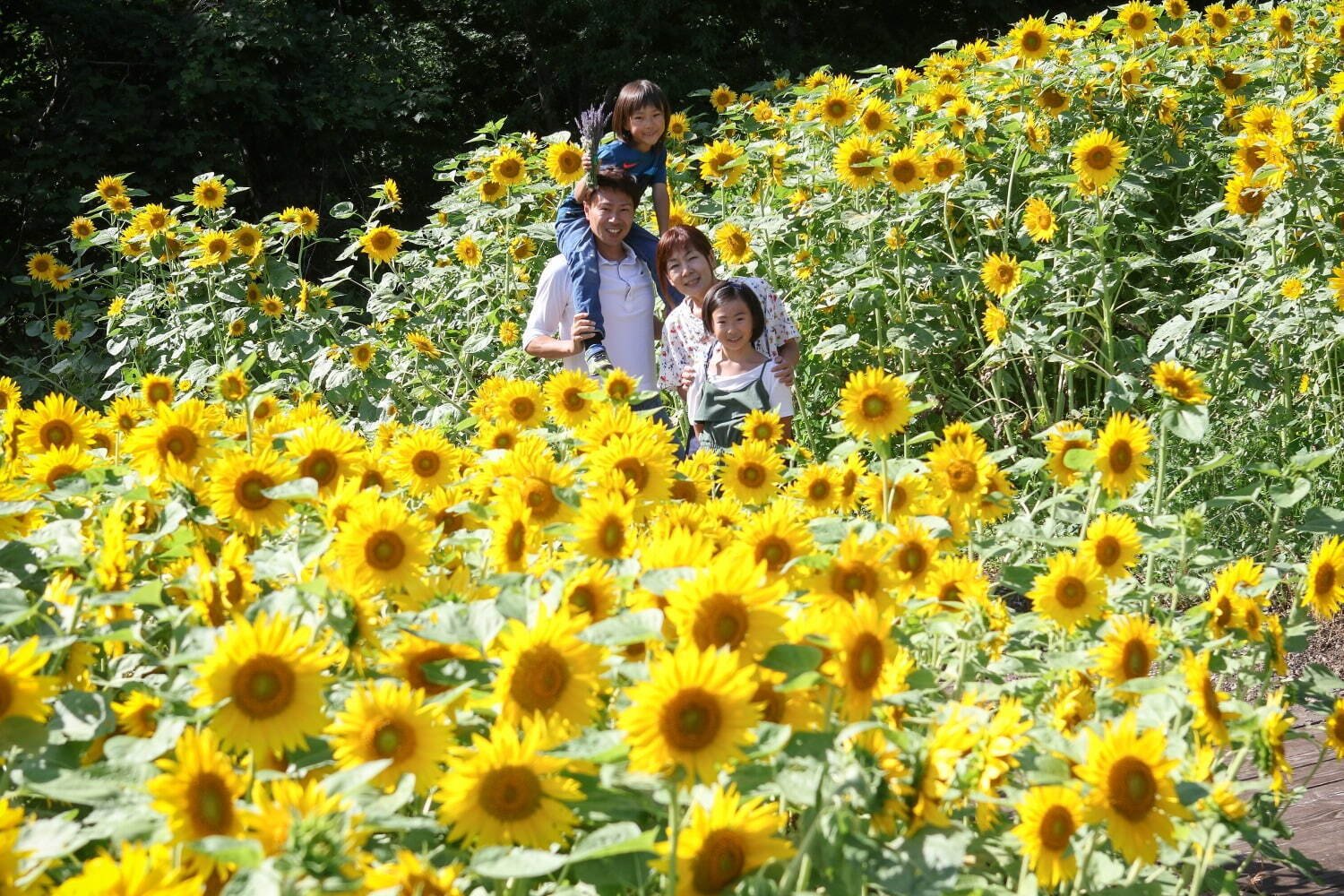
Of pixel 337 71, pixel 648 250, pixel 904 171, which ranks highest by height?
pixel 337 71

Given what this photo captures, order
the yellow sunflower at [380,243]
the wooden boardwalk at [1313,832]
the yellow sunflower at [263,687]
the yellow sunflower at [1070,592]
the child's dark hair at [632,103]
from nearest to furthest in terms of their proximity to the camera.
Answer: the yellow sunflower at [263,687] → the yellow sunflower at [1070,592] → the wooden boardwalk at [1313,832] → the child's dark hair at [632,103] → the yellow sunflower at [380,243]

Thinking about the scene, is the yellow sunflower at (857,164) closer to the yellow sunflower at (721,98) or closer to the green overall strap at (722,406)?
the green overall strap at (722,406)

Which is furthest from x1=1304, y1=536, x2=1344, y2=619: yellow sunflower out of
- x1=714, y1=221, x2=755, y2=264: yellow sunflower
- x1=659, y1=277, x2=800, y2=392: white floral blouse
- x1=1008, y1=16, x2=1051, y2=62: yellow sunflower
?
x1=1008, y1=16, x2=1051, y2=62: yellow sunflower

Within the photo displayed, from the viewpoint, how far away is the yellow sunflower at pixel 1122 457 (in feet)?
6.52

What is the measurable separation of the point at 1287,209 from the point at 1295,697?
254 centimetres

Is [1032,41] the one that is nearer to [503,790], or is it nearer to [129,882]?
[503,790]

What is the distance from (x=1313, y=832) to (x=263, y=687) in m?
2.22

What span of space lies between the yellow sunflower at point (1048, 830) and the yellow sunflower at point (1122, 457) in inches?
29.9

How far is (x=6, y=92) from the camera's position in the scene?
11516 mm

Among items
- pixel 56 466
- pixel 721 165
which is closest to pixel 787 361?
pixel 721 165

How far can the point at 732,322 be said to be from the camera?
3.98 metres

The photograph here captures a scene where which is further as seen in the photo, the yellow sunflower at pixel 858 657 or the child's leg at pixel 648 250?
the child's leg at pixel 648 250

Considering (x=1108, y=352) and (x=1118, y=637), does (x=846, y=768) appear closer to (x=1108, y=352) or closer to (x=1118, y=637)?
(x=1118, y=637)

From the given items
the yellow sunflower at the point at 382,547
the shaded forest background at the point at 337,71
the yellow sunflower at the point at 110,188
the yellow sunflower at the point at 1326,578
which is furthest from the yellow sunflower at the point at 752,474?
the shaded forest background at the point at 337,71
